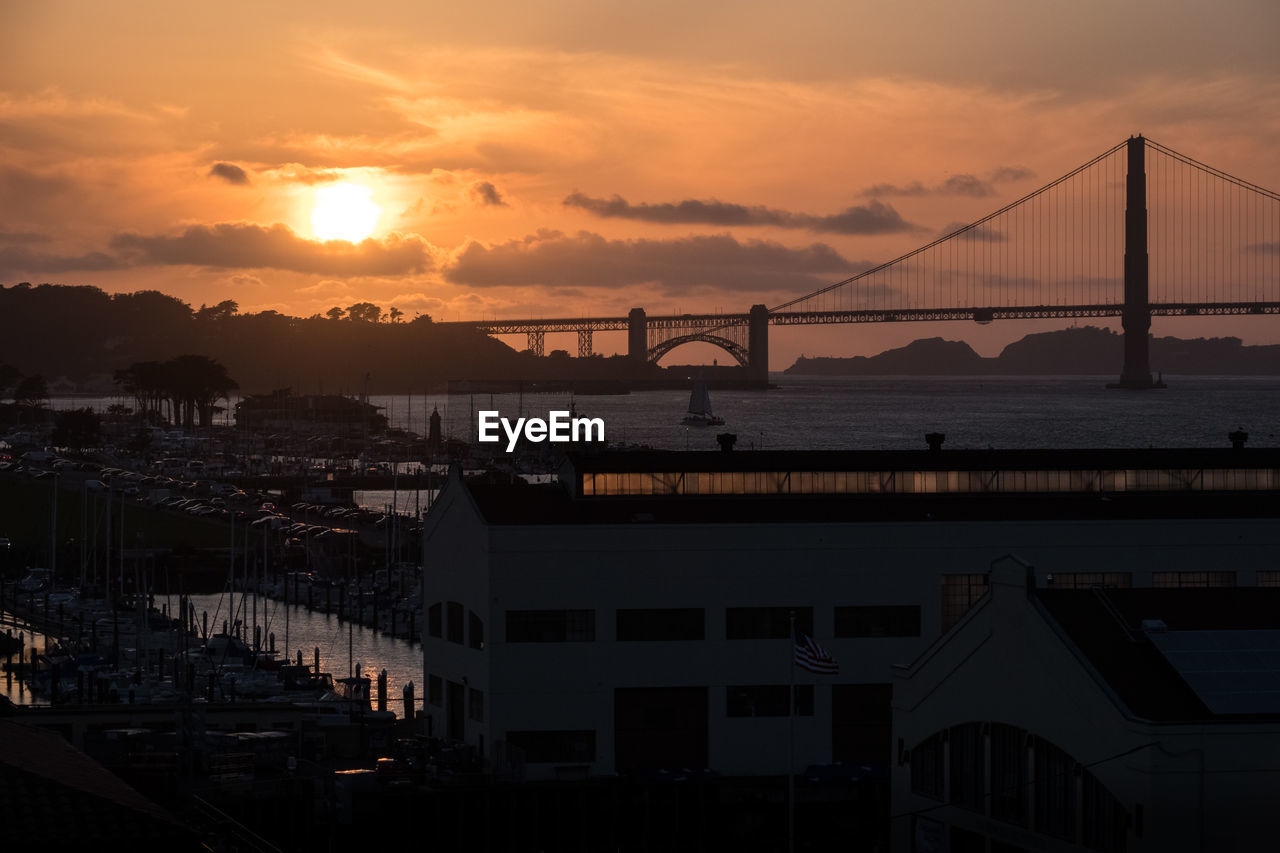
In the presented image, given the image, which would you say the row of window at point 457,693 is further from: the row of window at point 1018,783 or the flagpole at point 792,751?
the row of window at point 1018,783

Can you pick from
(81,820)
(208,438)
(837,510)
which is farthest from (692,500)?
(208,438)

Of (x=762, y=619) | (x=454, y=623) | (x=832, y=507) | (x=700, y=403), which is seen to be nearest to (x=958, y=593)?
(x=832, y=507)

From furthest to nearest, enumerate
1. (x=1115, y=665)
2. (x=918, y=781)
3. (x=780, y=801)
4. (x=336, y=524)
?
(x=336, y=524), (x=780, y=801), (x=918, y=781), (x=1115, y=665)

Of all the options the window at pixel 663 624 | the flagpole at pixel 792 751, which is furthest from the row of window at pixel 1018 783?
the window at pixel 663 624

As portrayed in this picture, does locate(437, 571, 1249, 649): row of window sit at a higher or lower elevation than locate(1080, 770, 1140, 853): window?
higher

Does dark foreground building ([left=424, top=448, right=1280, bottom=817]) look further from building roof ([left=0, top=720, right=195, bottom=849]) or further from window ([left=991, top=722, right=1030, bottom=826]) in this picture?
building roof ([left=0, top=720, right=195, bottom=849])

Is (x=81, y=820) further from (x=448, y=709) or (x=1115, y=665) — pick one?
(x=448, y=709)

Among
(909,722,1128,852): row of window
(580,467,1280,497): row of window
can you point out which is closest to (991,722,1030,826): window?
(909,722,1128,852): row of window
